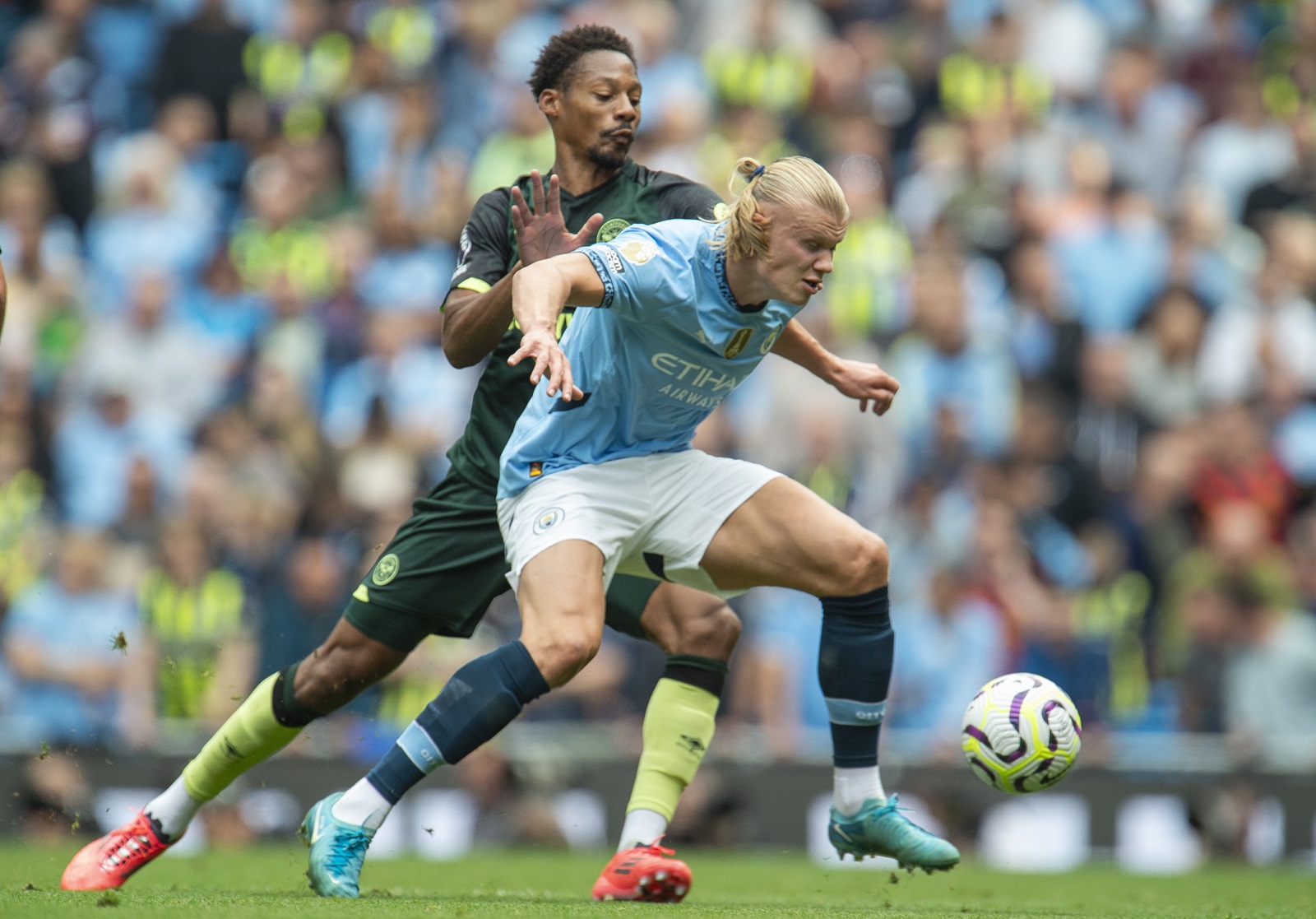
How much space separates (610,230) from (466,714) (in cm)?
178

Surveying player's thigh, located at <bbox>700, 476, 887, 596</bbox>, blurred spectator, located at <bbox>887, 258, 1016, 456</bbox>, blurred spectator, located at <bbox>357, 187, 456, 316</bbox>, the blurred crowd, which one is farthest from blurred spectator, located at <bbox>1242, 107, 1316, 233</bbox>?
player's thigh, located at <bbox>700, 476, 887, 596</bbox>

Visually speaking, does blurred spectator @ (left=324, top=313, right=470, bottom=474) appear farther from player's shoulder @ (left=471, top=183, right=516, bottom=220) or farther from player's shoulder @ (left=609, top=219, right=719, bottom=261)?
player's shoulder @ (left=609, top=219, right=719, bottom=261)

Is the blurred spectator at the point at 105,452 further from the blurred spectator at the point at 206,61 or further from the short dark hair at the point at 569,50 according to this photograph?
the short dark hair at the point at 569,50

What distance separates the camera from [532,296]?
15.8 feet

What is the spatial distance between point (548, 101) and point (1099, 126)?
8.56 m

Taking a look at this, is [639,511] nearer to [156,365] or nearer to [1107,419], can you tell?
[1107,419]

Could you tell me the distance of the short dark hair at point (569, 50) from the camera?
246 inches

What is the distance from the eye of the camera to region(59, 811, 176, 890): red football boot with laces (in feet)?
19.3

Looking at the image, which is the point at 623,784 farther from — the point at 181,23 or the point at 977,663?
the point at 181,23

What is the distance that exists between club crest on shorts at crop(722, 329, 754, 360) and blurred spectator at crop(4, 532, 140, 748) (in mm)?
5568

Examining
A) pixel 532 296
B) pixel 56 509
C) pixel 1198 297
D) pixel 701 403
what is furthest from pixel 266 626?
pixel 1198 297

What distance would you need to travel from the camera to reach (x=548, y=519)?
215 inches

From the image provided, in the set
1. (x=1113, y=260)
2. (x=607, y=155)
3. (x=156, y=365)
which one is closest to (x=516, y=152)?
(x=156, y=365)

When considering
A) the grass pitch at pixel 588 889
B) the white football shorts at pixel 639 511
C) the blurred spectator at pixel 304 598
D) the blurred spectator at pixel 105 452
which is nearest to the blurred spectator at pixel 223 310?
the blurred spectator at pixel 105 452
